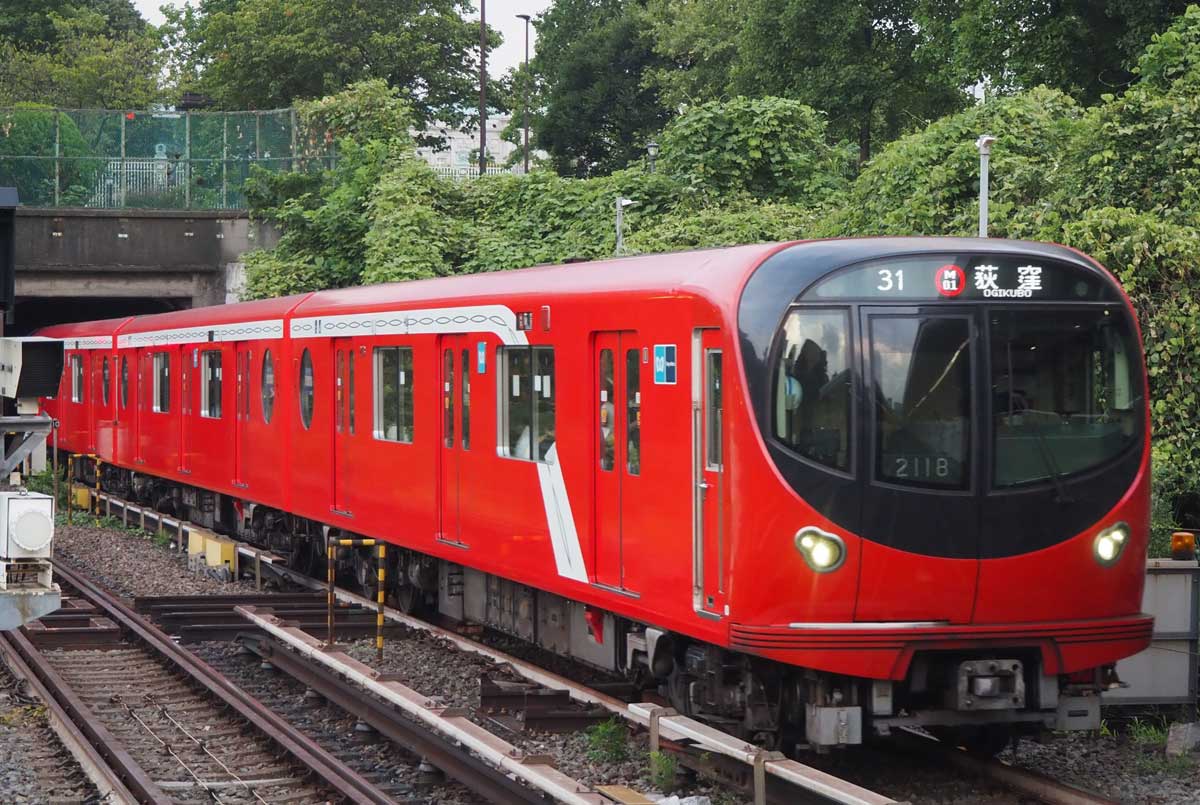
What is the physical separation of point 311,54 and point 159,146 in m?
24.4

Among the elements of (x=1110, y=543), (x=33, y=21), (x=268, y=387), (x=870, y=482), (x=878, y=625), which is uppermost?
(x=33, y=21)

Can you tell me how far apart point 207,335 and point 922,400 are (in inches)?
539

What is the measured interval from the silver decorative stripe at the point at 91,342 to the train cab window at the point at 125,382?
0.84 meters

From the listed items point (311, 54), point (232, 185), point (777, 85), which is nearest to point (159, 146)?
point (232, 185)

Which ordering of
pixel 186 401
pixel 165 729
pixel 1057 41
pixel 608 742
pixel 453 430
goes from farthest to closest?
pixel 1057 41 < pixel 186 401 < pixel 453 430 < pixel 165 729 < pixel 608 742

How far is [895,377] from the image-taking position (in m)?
8.45

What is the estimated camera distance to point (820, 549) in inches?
328

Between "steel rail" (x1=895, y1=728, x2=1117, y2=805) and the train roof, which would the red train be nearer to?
the train roof

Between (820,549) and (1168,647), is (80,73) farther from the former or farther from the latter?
(820,549)

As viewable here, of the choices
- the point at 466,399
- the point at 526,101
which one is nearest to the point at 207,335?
the point at 466,399

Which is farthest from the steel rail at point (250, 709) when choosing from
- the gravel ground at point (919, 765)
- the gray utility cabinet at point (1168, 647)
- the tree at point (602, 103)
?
the tree at point (602, 103)

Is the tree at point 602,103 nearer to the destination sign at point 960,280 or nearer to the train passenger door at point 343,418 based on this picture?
the train passenger door at point 343,418

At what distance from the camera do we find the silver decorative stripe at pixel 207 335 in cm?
1812

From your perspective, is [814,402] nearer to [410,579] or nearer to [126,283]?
[410,579]
